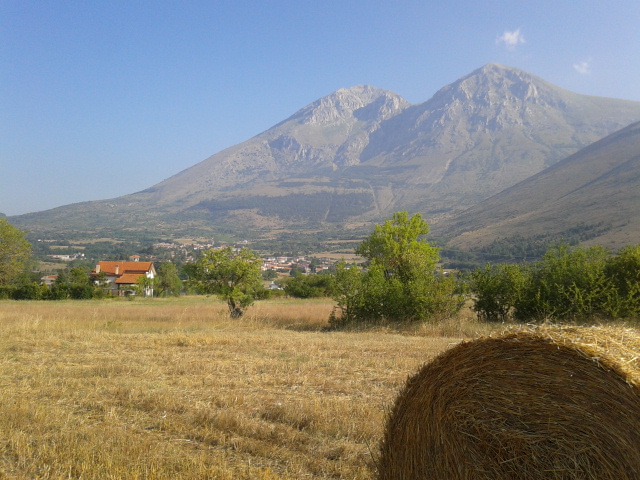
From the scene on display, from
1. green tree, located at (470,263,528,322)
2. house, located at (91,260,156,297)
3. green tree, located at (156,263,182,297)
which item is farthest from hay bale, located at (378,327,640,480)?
house, located at (91,260,156,297)

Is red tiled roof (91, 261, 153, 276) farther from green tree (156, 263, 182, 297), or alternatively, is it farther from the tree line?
the tree line

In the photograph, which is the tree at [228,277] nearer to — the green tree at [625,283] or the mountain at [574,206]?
the green tree at [625,283]

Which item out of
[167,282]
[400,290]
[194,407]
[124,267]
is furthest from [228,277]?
[124,267]

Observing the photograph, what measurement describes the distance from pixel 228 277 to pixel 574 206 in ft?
358

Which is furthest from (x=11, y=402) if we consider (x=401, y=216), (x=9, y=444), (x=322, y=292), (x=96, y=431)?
(x=322, y=292)

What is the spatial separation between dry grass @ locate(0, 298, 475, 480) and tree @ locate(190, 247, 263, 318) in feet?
24.4

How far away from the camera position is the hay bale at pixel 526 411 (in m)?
3.47

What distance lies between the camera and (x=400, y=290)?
18.3m

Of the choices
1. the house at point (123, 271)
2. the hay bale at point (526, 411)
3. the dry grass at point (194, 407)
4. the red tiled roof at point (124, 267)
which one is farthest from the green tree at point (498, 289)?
the red tiled roof at point (124, 267)

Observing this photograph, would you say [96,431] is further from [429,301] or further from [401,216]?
[401,216]

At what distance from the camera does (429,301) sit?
18047mm

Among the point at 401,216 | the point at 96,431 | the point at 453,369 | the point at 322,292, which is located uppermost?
the point at 401,216

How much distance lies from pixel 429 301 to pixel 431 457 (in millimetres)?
14200

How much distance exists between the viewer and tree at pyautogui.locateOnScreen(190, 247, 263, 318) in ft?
67.2
